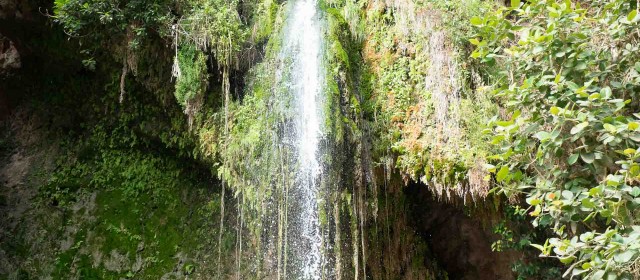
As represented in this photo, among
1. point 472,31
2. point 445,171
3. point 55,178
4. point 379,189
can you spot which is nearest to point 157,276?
point 55,178

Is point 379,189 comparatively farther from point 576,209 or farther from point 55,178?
point 55,178

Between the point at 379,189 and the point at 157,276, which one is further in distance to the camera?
the point at 157,276

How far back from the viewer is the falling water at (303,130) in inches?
220

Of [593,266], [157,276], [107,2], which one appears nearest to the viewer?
[593,266]

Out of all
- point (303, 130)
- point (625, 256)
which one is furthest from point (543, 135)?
point (303, 130)

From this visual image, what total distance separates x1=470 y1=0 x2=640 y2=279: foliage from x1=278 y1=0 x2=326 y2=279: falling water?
2136mm

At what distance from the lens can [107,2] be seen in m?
6.77

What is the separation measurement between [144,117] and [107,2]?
2.26 meters

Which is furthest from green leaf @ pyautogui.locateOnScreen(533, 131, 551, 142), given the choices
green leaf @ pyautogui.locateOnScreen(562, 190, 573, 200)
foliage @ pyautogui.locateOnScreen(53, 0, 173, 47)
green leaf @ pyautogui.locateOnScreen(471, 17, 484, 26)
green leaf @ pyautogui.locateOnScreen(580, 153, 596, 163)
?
foliage @ pyautogui.locateOnScreen(53, 0, 173, 47)

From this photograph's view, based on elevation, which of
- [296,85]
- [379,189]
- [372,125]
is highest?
[296,85]

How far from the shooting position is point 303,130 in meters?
6.00

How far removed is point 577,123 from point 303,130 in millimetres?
2982

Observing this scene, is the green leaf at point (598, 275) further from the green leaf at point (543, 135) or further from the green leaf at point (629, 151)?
the green leaf at point (543, 135)

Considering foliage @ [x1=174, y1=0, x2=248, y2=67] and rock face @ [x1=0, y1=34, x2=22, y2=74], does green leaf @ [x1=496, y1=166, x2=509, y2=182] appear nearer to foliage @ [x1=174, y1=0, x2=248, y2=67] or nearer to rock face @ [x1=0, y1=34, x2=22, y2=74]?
foliage @ [x1=174, y1=0, x2=248, y2=67]
